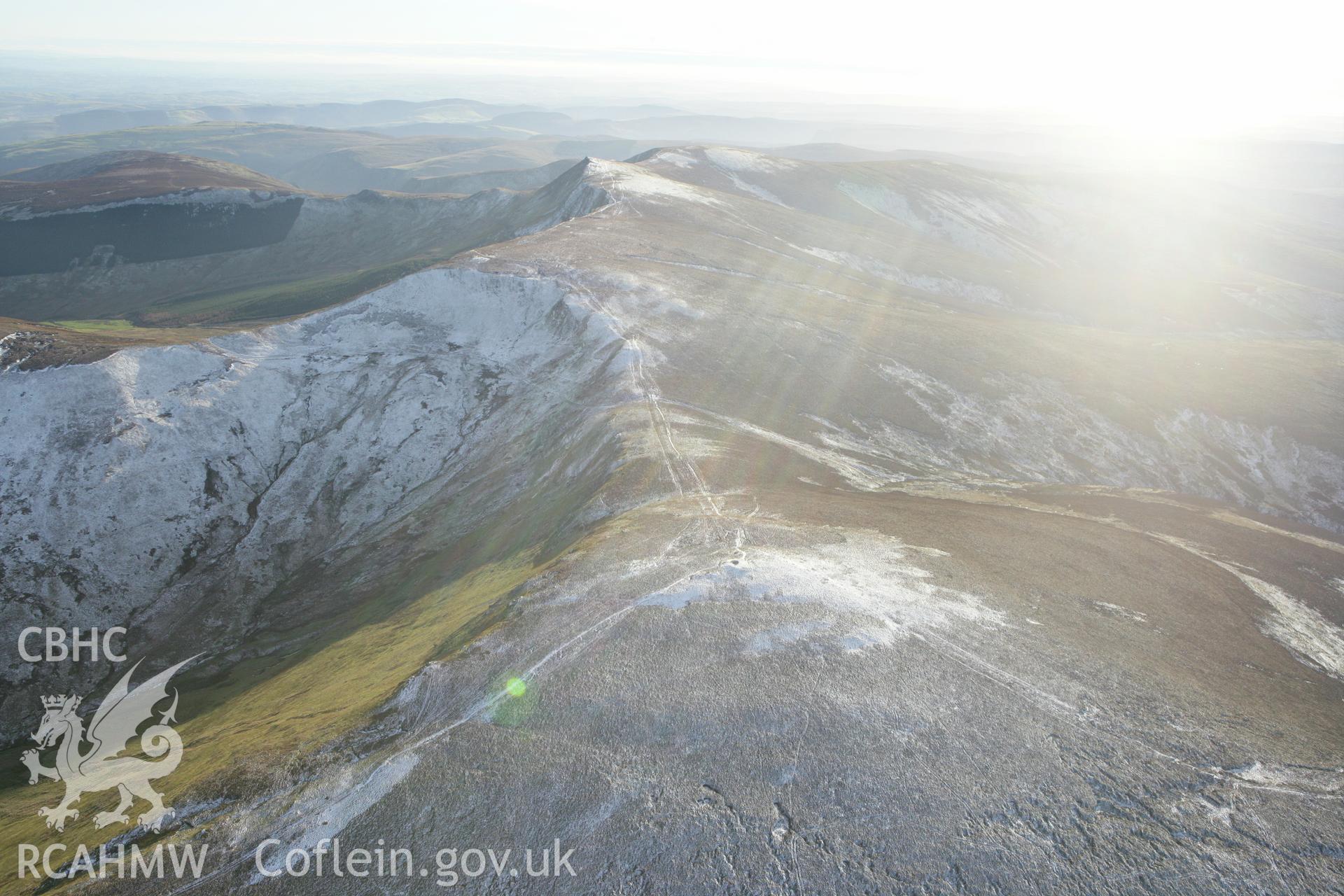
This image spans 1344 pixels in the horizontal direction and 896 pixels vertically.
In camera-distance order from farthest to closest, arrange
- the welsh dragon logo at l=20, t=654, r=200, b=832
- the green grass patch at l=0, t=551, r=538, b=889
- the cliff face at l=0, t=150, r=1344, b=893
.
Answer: the welsh dragon logo at l=20, t=654, r=200, b=832
the green grass patch at l=0, t=551, r=538, b=889
the cliff face at l=0, t=150, r=1344, b=893

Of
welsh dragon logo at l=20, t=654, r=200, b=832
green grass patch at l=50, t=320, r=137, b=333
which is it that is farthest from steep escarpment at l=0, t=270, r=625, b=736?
green grass patch at l=50, t=320, r=137, b=333

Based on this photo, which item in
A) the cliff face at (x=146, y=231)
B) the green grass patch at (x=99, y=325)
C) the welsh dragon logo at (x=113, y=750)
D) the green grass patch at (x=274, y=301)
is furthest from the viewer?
the cliff face at (x=146, y=231)

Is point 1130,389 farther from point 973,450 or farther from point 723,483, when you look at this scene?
point 723,483

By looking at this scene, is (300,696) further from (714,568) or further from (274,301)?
(274,301)

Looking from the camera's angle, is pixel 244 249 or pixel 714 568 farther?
pixel 244 249

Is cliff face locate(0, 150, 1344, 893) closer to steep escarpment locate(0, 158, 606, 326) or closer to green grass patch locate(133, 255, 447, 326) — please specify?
green grass patch locate(133, 255, 447, 326)

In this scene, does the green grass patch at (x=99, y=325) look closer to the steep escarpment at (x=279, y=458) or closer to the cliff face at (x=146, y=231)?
the cliff face at (x=146, y=231)

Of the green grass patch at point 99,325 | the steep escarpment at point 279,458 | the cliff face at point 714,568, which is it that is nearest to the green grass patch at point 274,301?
the green grass patch at point 99,325

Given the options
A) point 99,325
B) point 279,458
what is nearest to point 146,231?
point 99,325
